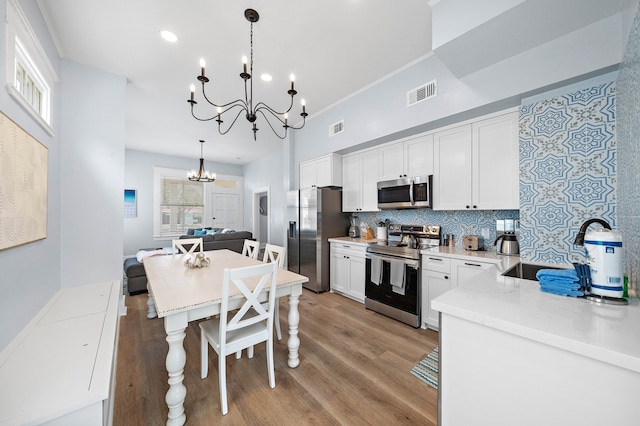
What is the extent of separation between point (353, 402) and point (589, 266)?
1587 mm

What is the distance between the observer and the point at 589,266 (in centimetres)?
120

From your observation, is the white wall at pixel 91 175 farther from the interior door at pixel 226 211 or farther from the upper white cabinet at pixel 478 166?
the interior door at pixel 226 211

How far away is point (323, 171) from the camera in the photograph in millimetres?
4215

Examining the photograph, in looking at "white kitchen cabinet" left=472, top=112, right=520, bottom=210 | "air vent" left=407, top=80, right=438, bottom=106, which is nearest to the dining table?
"white kitchen cabinet" left=472, top=112, right=520, bottom=210

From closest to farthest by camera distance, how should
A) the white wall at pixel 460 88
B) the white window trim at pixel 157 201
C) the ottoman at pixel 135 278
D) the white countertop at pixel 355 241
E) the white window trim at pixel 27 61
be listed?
the white window trim at pixel 27 61, the white wall at pixel 460 88, the white countertop at pixel 355 241, the ottoman at pixel 135 278, the white window trim at pixel 157 201

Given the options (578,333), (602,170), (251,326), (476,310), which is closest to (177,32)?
(251,326)

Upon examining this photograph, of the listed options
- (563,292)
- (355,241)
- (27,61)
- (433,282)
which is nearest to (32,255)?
(27,61)

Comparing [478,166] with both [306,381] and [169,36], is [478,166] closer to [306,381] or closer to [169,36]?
[306,381]

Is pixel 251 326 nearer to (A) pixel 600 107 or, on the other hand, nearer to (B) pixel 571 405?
(B) pixel 571 405

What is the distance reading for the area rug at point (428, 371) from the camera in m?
1.88

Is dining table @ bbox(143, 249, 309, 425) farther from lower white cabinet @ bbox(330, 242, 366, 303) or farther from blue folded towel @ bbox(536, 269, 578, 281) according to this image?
lower white cabinet @ bbox(330, 242, 366, 303)

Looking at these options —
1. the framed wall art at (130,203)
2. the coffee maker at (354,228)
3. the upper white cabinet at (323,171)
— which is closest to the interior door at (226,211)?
the framed wall art at (130,203)

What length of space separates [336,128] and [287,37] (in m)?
1.69

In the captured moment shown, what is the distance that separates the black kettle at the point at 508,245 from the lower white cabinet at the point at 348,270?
5.11 feet
